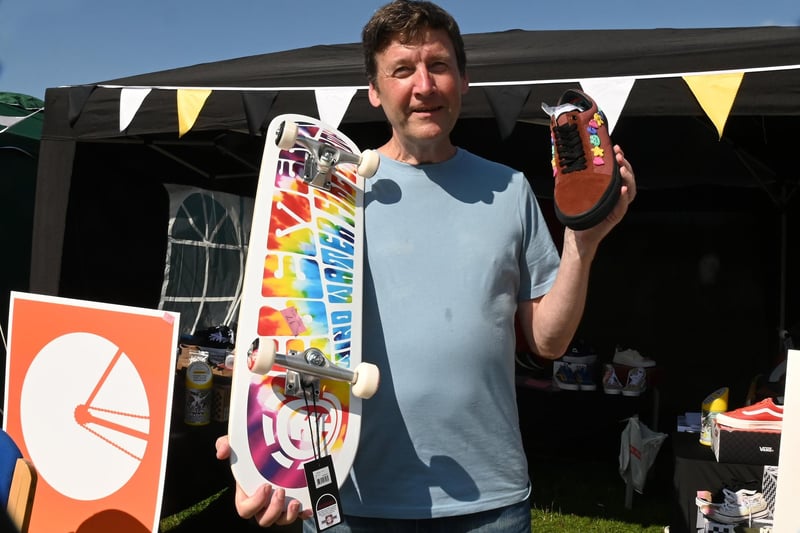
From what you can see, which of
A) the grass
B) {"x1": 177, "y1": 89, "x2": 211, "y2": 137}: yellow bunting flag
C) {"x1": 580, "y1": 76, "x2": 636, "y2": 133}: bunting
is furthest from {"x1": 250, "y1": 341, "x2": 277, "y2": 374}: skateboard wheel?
the grass

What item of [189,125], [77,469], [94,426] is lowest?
[77,469]

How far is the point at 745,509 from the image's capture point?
2.30 meters

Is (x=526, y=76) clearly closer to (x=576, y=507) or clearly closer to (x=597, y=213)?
(x=597, y=213)

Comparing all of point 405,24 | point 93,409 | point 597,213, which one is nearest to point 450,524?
point 597,213

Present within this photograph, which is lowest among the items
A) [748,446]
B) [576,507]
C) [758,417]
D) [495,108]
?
[576,507]

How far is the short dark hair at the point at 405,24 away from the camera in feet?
3.64

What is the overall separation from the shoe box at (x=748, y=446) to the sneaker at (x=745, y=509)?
5.8 inches

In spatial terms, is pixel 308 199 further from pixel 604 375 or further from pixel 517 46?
pixel 604 375

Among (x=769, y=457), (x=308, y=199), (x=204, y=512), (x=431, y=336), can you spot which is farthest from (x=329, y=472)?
(x=204, y=512)

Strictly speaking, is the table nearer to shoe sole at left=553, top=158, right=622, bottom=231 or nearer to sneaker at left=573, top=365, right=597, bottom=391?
sneaker at left=573, top=365, right=597, bottom=391

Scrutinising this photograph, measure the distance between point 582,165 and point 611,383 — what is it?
326 centimetres

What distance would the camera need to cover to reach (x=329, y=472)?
103 centimetres

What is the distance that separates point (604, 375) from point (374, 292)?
3301mm

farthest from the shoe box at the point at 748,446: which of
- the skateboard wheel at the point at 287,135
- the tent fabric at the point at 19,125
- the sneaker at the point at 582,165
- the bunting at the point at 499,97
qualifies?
the tent fabric at the point at 19,125
